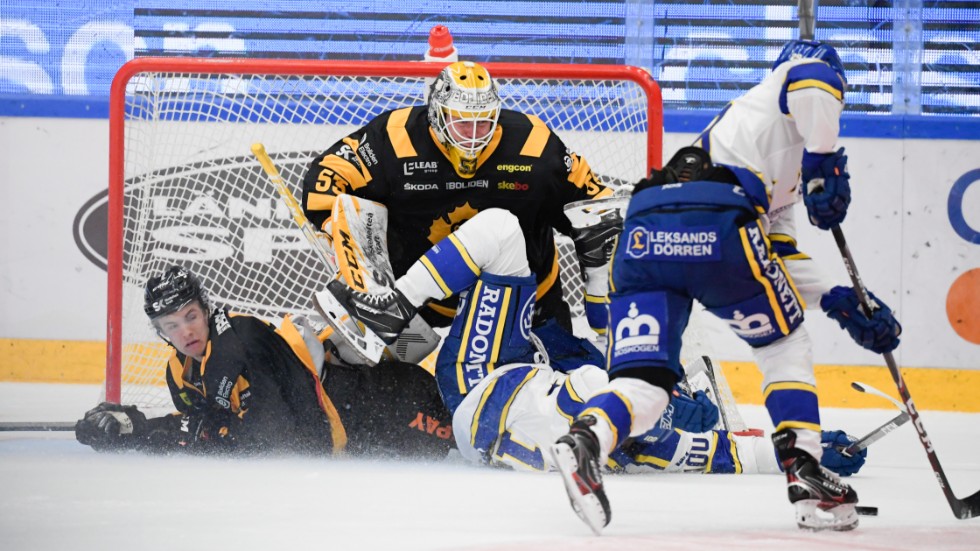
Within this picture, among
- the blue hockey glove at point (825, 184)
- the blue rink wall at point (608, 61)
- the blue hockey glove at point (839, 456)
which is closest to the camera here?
the blue hockey glove at point (825, 184)

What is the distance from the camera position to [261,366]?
3.08m

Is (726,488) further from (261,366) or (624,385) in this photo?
(261,366)

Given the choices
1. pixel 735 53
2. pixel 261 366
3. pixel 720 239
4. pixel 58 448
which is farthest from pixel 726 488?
pixel 735 53

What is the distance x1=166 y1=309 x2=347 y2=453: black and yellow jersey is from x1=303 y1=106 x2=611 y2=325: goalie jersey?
0.45 m

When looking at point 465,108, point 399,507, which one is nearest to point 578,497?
point 399,507

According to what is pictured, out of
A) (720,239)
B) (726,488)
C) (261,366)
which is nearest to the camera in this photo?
(720,239)

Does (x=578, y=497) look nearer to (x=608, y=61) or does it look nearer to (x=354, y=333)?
(x=354, y=333)

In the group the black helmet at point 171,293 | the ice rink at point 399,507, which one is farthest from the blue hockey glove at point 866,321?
the black helmet at point 171,293

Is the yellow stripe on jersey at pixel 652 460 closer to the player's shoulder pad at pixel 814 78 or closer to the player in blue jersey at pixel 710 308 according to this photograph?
the player in blue jersey at pixel 710 308

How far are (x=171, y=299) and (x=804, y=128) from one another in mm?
1715

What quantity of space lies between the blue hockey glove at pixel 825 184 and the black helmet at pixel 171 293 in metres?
1.65

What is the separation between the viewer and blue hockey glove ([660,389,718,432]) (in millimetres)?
3133

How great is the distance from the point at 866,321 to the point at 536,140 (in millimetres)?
1333

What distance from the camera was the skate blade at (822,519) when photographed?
2.22 metres
